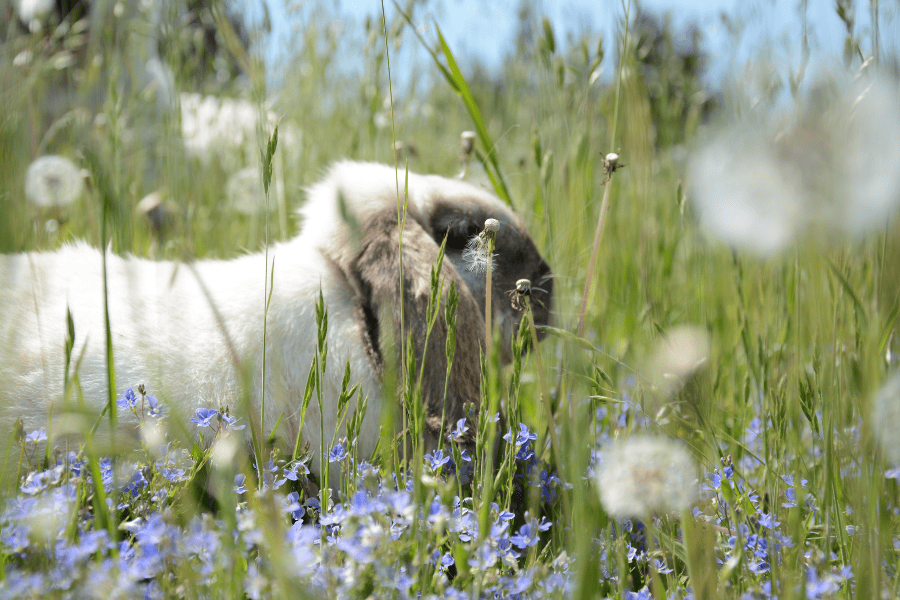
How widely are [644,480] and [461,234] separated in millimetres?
1367

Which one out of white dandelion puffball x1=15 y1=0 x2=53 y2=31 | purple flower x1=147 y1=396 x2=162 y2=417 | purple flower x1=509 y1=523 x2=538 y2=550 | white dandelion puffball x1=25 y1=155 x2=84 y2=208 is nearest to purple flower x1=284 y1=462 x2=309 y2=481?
purple flower x1=147 y1=396 x2=162 y2=417

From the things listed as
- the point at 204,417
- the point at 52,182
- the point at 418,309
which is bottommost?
the point at 204,417

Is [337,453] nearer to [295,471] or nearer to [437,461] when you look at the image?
[295,471]

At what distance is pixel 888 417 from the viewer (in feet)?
3.01

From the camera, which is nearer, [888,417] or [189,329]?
[888,417]

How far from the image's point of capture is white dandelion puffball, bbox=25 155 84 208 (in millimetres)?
2717

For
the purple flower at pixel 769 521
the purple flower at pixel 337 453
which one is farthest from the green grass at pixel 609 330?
the purple flower at pixel 337 453

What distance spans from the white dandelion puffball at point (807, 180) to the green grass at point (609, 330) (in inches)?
1.8

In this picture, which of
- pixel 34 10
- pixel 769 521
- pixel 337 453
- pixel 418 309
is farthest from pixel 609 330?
pixel 34 10

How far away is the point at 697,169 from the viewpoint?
75 centimetres

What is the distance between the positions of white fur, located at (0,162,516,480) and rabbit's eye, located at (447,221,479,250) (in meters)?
0.14

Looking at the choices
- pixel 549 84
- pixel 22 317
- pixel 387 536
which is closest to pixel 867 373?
pixel 387 536

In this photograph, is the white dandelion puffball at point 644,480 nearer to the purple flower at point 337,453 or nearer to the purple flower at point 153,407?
the purple flower at point 337,453

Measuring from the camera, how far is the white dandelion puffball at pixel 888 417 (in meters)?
0.88
